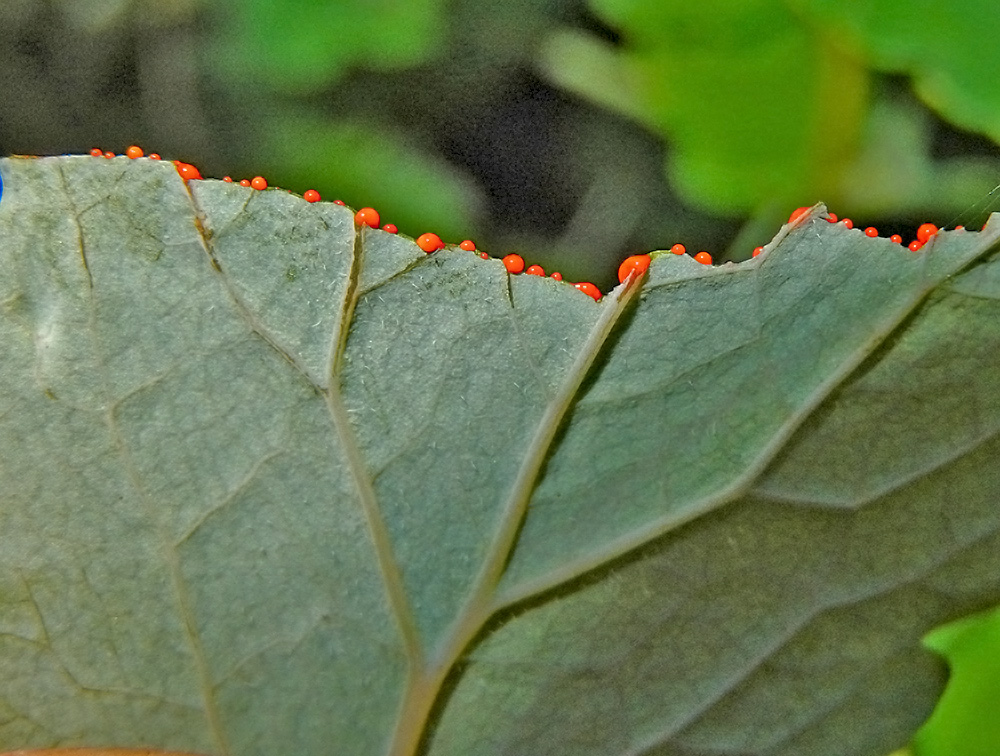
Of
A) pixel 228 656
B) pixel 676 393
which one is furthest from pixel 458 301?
pixel 228 656

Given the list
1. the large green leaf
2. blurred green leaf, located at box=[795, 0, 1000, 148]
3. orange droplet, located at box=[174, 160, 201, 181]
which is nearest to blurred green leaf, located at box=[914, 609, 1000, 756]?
the large green leaf

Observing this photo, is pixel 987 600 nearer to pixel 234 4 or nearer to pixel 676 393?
pixel 676 393

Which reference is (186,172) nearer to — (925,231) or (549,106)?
(549,106)

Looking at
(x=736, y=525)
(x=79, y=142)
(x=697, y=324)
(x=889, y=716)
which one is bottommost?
(x=889, y=716)

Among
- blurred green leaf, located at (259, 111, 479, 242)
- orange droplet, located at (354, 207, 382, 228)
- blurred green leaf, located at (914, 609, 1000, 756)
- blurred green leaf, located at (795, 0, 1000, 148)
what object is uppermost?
blurred green leaf, located at (795, 0, 1000, 148)

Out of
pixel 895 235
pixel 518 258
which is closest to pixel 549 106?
pixel 518 258

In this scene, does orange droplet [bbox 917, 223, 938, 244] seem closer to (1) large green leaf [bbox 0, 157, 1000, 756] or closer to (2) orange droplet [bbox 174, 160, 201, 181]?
(1) large green leaf [bbox 0, 157, 1000, 756]

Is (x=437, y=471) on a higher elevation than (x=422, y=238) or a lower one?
lower
